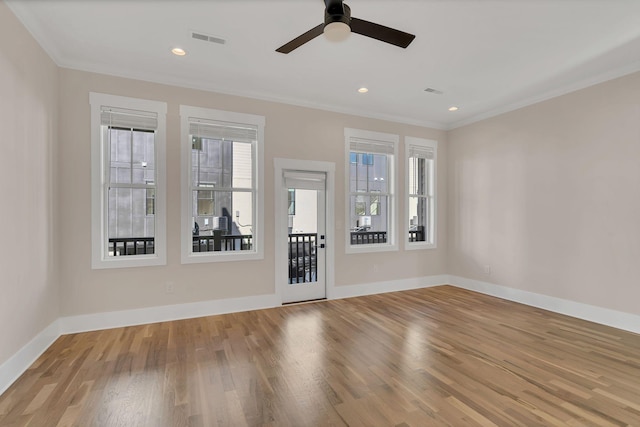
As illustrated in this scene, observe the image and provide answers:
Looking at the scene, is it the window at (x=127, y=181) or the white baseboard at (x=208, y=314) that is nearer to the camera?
the white baseboard at (x=208, y=314)

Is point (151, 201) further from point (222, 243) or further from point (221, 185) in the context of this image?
point (222, 243)

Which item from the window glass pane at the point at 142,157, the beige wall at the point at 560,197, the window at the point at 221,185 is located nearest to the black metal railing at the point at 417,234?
the beige wall at the point at 560,197

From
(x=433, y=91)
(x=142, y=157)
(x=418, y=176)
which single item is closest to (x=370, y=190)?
(x=418, y=176)

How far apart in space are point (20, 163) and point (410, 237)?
5.47 metres

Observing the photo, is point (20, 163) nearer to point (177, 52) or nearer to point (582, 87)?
point (177, 52)

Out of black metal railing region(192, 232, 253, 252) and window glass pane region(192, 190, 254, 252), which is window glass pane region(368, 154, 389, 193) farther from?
black metal railing region(192, 232, 253, 252)

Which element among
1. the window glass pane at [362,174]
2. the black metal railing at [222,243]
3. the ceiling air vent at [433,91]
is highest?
the ceiling air vent at [433,91]

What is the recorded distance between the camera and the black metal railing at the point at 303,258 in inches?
189

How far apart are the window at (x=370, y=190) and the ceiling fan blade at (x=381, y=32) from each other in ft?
8.89

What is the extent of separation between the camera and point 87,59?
345 centimetres

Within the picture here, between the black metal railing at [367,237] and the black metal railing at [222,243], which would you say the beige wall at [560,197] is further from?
the black metal railing at [222,243]

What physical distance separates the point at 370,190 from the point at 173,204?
3.22m

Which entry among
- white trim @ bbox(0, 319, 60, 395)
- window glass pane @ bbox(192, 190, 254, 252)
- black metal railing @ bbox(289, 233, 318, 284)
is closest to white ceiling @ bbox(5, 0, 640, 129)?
window glass pane @ bbox(192, 190, 254, 252)

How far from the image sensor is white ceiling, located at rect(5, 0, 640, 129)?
8.41 ft
